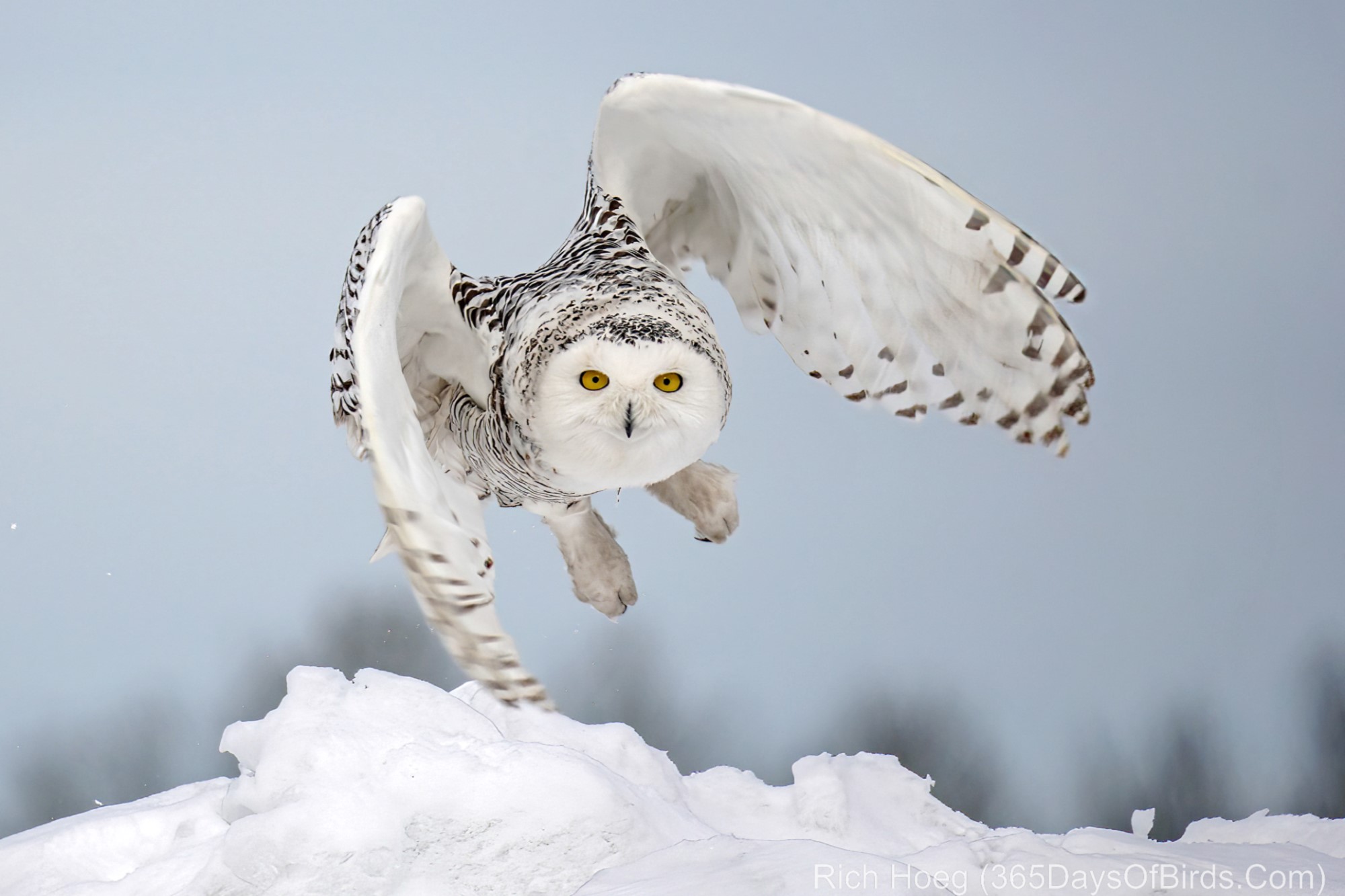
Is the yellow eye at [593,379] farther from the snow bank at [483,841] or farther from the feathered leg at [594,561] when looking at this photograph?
the snow bank at [483,841]

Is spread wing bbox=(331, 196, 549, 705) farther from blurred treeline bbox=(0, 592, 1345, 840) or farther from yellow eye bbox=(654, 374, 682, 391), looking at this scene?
blurred treeline bbox=(0, 592, 1345, 840)

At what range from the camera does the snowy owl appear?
1.14 metres

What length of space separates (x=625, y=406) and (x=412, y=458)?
29 centimetres

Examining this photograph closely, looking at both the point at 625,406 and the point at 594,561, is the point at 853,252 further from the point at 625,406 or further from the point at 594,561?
the point at 594,561

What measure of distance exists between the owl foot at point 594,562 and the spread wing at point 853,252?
0.45 metres

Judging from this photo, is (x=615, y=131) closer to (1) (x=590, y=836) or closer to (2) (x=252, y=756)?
(1) (x=590, y=836)

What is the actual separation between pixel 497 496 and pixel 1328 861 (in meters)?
1.61

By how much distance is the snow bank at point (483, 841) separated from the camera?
5.85 ft

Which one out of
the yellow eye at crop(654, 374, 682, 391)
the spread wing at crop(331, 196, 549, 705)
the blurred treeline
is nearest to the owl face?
the yellow eye at crop(654, 374, 682, 391)

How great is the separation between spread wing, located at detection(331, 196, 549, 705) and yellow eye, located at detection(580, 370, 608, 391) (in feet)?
0.65

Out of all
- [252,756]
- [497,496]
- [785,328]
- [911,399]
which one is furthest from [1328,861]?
[252,756]

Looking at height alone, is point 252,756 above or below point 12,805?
above

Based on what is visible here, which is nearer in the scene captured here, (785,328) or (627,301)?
(627,301)

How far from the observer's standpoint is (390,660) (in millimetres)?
3350
